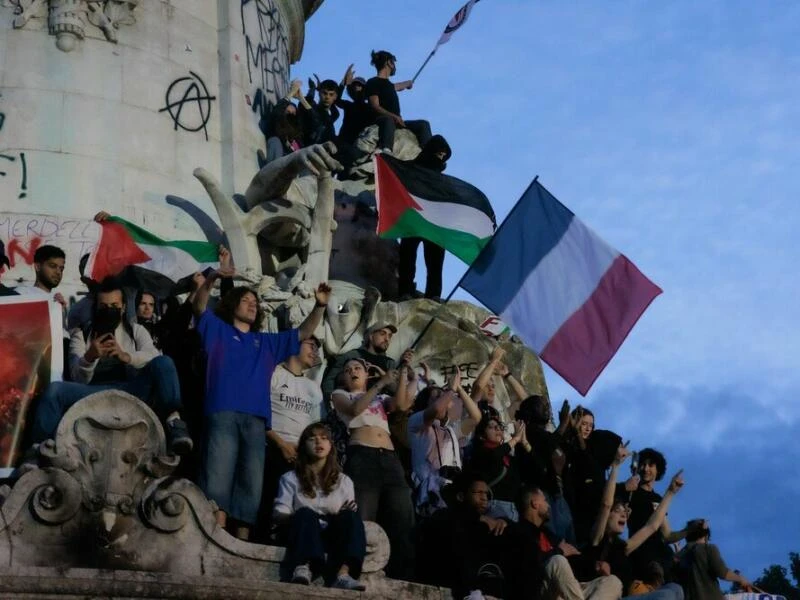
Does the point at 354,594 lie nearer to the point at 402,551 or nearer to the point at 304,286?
the point at 402,551

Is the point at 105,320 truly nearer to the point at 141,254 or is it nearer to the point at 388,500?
the point at 388,500

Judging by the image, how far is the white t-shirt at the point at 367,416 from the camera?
56.1 ft

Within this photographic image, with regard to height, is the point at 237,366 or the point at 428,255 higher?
the point at 428,255

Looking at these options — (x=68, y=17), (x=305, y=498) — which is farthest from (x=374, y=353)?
(x=68, y=17)

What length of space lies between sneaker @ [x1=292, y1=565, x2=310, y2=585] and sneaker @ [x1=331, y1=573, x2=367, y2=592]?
9.2 inches

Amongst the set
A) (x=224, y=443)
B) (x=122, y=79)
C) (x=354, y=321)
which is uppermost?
(x=122, y=79)

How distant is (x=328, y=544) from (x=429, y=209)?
26.4 ft

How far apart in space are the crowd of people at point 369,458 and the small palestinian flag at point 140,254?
839mm

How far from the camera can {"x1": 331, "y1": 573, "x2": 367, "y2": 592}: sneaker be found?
15298 mm

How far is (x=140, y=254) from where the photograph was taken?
2091 cm

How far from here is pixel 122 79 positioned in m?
23.0

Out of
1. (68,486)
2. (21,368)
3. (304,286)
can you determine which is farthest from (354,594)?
(304,286)

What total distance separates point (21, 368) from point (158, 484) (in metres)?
1.86

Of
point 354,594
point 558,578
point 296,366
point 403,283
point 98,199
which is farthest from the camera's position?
point 403,283
